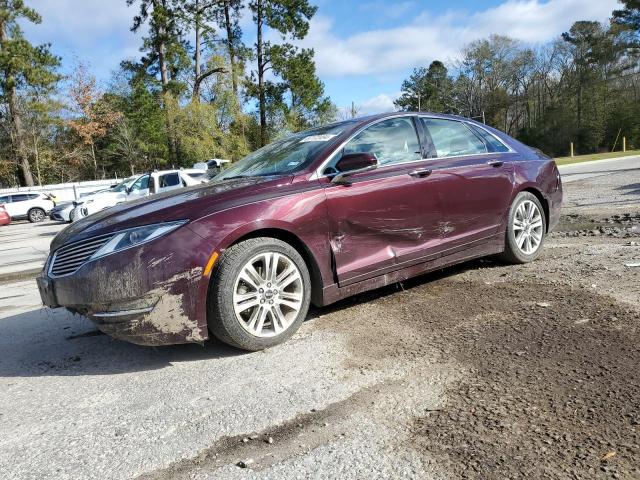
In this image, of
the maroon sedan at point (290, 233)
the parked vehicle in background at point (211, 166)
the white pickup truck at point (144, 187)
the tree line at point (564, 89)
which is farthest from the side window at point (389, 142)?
the tree line at point (564, 89)

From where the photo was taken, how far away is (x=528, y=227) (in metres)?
5.38

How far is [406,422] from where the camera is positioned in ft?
8.25

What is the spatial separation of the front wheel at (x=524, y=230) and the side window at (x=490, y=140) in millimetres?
510

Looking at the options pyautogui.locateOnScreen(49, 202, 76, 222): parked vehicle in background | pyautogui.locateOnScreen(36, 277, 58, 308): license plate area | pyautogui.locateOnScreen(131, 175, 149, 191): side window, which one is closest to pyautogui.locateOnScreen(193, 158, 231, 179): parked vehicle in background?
pyautogui.locateOnScreen(131, 175, 149, 191): side window

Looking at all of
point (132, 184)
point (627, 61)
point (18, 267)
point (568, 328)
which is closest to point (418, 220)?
point (568, 328)

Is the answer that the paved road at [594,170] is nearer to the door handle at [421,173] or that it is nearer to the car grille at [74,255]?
the door handle at [421,173]

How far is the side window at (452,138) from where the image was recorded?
4785 millimetres

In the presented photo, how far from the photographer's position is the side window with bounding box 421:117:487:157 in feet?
15.7

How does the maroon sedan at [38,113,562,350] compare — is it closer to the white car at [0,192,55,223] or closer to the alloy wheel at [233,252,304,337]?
the alloy wheel at [233,252,304,337]

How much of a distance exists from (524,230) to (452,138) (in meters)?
1.26

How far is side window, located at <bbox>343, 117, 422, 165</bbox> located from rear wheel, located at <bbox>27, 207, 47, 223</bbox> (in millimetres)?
27744

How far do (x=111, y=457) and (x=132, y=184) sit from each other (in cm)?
1639

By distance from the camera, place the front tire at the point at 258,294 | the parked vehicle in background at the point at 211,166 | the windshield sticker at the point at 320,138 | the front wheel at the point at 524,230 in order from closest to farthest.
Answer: the front tire at the point at 258,294 < the windshield sticker at the point at 320,138 < the front wheel at the point at 524,230 < the parked vehicle in background at the point at 211,166

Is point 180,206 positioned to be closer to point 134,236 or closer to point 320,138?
point 134,236
